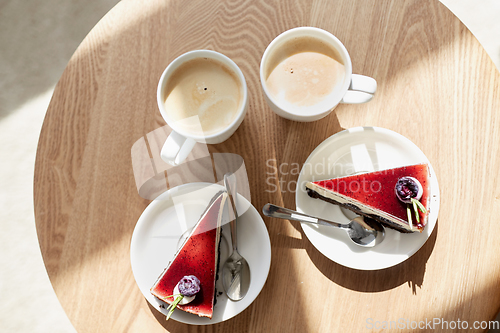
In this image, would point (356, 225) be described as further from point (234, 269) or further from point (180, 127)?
point (180, 127)

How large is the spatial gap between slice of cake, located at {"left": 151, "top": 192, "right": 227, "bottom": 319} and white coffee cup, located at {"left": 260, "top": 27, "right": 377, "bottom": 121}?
0.38m

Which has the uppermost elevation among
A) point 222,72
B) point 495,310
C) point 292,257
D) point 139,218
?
point 222,72

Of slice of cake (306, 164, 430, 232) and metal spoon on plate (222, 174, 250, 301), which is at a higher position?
slice of cake (306, 164, 430, 232)

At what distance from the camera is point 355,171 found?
1254mm

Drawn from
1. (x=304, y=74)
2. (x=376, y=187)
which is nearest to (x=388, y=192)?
(x=376, y=187)

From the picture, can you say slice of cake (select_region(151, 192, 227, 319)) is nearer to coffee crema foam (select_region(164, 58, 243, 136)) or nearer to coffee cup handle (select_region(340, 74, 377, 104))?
coffee crema foam (select_region(164, 58, 243, 136))

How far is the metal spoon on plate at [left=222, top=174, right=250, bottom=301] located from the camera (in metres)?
1.19

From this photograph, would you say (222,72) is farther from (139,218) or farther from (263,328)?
(263,328)

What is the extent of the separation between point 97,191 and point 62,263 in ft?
0.96

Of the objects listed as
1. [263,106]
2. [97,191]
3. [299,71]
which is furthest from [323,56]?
[97,191]

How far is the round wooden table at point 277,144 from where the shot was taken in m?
1.21

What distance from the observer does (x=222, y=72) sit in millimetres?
1102

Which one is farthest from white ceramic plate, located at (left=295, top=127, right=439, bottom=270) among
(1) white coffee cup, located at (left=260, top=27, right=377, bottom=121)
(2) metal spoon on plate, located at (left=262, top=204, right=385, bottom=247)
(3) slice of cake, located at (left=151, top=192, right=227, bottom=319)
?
(3) slice of cake, located at (left=151, top=192, right=227, bottom=319)

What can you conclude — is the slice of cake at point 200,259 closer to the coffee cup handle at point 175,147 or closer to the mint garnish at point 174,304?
the mint garnish at point 174,304
